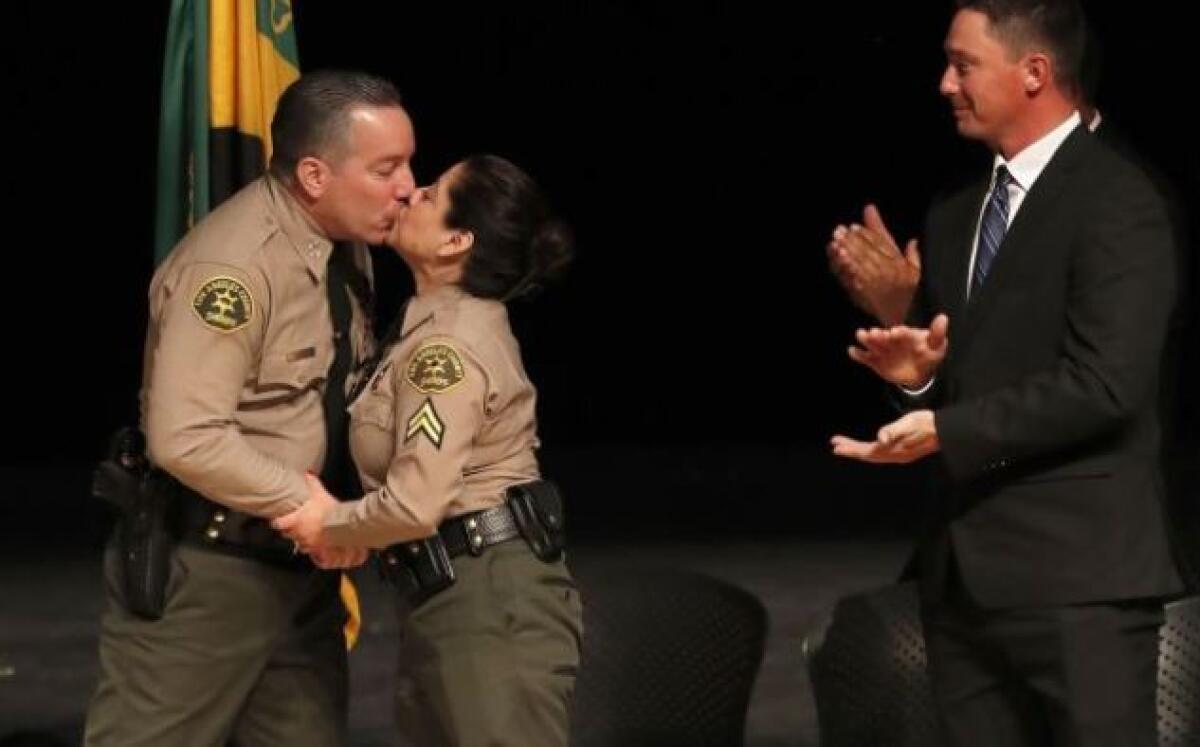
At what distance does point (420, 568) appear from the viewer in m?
3.20

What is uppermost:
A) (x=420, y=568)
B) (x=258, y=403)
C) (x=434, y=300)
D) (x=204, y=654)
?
(x=434, y=300)

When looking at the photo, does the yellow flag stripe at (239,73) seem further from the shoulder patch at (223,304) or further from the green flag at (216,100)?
the shoulder patch at (223,304)

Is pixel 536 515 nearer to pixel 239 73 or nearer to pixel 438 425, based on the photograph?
pixel 438 425

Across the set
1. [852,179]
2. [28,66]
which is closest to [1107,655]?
[852,179]

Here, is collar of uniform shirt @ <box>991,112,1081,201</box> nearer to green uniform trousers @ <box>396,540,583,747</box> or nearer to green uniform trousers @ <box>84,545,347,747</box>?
green uniform trousers @ <box>396,540,583,747</box>

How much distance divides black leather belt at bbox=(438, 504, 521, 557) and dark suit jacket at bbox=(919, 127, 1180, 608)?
600 millimetres

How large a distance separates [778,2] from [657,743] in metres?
2.66

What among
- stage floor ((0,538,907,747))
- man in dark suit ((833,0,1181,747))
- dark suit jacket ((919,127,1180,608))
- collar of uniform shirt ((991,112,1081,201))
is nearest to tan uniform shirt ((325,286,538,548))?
man in dark suit ((833,0,1181,747))

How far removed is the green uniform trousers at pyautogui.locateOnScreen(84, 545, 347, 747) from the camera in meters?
3.25

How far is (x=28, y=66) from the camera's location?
6.47 m

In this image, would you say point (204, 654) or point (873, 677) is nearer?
point (204, 654)

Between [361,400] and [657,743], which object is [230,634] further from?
[657,743]

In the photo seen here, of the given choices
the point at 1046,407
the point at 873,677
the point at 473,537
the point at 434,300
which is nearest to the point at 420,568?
the point at 473,537

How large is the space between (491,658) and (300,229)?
24.9 inches
